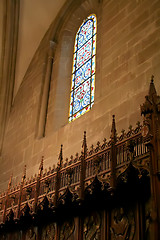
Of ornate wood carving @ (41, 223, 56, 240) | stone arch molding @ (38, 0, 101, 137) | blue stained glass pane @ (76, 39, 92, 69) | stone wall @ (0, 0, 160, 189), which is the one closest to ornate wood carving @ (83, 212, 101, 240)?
ornate wood carving @ (41, 223, 56, 240)

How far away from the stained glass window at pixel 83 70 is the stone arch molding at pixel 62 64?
10.1 inches

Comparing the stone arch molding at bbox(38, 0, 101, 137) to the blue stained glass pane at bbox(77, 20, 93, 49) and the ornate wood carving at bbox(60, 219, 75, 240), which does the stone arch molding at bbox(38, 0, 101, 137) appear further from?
the ornate wood carving at bbox(60, 219, 75, 240)

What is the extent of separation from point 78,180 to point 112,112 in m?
1.74

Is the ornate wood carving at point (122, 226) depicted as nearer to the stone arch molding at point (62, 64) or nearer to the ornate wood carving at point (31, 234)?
the ornate wood carving at point (31, 234)

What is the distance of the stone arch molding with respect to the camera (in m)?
10.4

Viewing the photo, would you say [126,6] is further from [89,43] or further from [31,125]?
[31,125]

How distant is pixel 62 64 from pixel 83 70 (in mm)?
1299

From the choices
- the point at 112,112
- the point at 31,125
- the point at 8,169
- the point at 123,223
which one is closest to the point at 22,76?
the point at 31,125

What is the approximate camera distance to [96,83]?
29.2 feet

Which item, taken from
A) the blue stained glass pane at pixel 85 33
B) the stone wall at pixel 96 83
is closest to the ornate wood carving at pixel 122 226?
the stone wall at pixel 96 83

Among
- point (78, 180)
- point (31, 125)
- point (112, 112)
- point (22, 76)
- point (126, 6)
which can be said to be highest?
point (22, 76)

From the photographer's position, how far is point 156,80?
672cm

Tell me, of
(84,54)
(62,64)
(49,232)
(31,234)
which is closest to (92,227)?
(49,232)

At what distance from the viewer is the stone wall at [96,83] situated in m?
7.37
